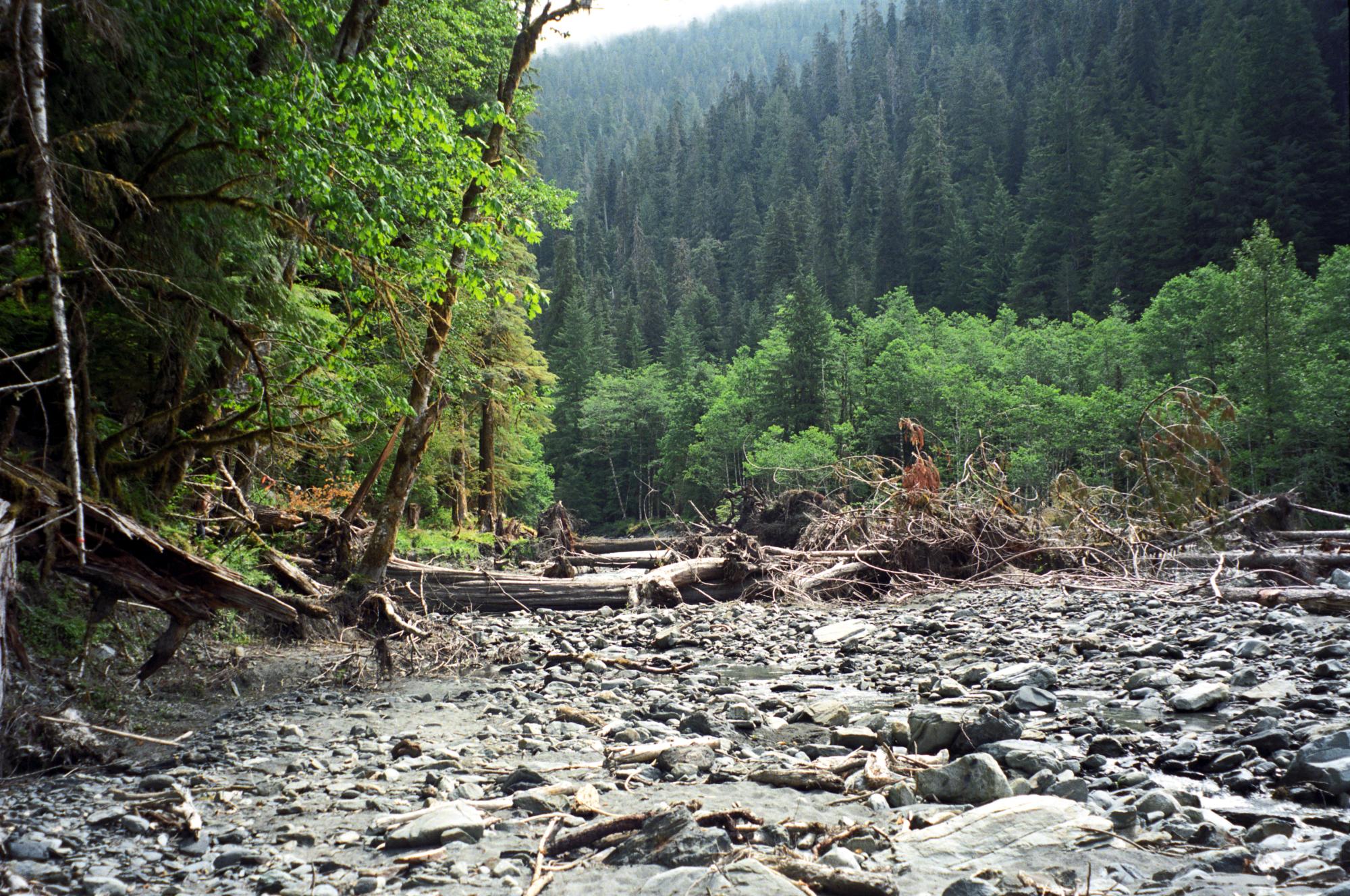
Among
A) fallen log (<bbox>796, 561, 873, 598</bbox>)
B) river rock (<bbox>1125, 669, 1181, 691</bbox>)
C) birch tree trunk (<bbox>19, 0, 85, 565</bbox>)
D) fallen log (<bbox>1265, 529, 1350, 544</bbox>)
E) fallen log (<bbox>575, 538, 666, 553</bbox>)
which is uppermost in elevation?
birch tree trunk (<bbox>19, 0, 85, 565</bbox>)

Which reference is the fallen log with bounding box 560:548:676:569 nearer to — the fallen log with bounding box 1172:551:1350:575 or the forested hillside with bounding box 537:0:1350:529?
the forested hillside with bounding box 537:0:1350:529

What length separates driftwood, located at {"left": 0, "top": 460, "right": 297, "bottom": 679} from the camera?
446 cm

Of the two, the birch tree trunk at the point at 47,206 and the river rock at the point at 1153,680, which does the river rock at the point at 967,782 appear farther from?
the birch tree trunk at the point at 47,206

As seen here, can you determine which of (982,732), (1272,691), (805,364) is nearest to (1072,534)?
(1272,691)

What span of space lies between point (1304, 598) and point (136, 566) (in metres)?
9.64

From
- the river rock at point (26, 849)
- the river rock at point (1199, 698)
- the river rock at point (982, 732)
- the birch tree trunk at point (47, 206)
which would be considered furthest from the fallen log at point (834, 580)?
the river rock at point (26, 849)

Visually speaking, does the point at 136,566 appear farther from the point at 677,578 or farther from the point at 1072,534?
the point at 1072,534

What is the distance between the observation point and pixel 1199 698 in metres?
4.71

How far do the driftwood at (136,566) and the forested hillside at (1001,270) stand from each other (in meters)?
13.2

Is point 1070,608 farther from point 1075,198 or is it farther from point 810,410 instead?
point 1075,198

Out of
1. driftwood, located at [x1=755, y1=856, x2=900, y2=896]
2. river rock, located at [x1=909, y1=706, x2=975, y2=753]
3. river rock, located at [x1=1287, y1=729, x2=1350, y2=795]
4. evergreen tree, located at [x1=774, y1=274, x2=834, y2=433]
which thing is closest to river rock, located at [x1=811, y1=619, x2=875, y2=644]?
river rock, located at [x1=909, y1=706, x2=975, y2=753]

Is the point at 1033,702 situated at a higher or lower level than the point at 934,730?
lower

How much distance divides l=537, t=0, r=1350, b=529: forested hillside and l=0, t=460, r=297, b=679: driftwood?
13.2 metres

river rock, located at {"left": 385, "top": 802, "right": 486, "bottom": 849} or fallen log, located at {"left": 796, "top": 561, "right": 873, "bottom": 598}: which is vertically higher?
river rock, located at {"left": 385, "top": 802, "right": 486, "bottom": 849}
